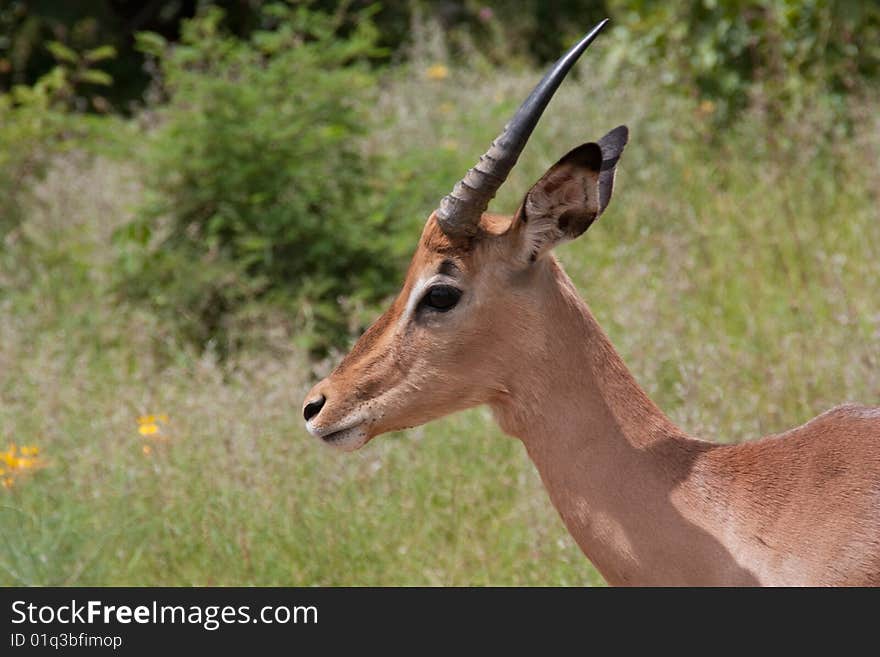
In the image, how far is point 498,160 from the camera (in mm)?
2975

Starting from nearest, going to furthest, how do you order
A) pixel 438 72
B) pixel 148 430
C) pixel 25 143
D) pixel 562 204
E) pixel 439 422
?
pixel 562 204 < pixel 148 430 < pixel 439 422 < pixel 25 143 < pixel 438 72

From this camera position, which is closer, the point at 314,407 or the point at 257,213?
the point at 314,407

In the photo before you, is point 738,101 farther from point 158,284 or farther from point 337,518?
point 337,518

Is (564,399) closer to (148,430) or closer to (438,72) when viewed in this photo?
(148,430)

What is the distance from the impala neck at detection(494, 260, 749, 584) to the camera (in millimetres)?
2947

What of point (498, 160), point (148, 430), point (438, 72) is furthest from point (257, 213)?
point (498, 160)

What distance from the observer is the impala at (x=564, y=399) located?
2.93 m

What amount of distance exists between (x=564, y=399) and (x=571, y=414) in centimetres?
4

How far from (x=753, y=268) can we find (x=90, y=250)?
12.2ft

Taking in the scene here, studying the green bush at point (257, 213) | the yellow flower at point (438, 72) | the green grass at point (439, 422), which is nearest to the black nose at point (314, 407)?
the green grass at point (439, 422)

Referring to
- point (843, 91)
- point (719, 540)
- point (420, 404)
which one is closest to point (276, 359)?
point (420, 404)

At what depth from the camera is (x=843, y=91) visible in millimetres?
8164

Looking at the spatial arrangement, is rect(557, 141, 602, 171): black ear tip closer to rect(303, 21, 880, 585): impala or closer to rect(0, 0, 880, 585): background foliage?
rect(303, 21, 880, 585): impala

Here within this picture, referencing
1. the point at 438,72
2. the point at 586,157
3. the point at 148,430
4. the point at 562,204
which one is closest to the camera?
the point at 586,157
